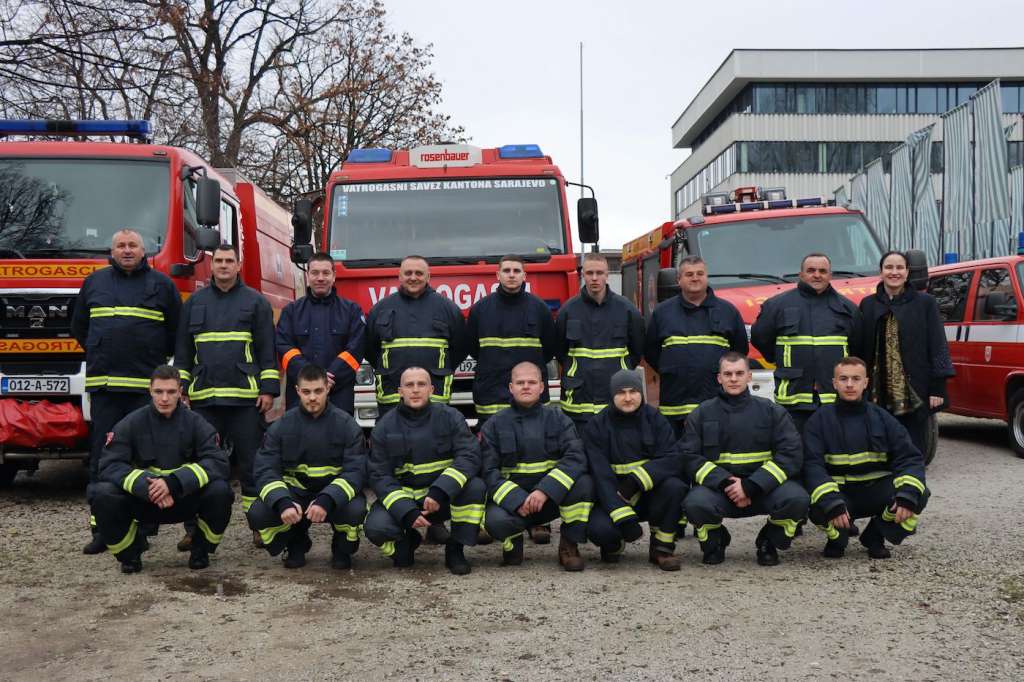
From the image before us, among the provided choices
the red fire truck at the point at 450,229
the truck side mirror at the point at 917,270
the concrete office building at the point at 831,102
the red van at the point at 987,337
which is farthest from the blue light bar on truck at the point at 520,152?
the concrete office building at the point at 831,102

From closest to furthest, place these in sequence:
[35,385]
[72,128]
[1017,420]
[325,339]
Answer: [325,339] → [35,385] → [72,128] → [1017,420]

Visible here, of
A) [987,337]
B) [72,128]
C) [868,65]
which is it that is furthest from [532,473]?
[868,65]

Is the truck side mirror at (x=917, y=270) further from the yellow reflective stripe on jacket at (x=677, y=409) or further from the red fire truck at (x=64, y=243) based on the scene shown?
the red fire truck at (x=64, y=243)

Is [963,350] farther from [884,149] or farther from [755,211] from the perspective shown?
[884,149]

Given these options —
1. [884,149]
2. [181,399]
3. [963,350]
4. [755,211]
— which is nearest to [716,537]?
[181,399]

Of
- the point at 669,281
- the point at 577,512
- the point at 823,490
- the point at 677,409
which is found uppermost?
the point at 669,281

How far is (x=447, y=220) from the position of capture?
855 cm

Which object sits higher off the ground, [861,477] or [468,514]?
[861,477]

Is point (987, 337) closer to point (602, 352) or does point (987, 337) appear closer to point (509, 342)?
point (602, 352)

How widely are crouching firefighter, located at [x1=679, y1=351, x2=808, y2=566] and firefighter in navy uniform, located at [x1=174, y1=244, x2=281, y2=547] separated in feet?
8.88

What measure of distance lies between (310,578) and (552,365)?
2.97m

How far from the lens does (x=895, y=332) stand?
24.3ft

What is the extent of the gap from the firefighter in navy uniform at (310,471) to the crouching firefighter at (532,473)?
77 centimetres

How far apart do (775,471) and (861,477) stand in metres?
0.64
